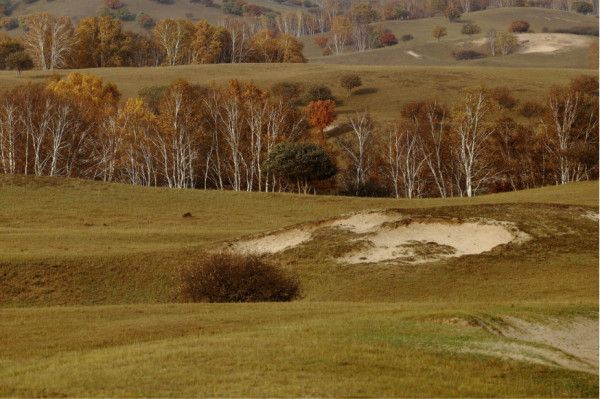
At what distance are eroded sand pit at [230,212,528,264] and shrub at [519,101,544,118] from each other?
84.1 metres

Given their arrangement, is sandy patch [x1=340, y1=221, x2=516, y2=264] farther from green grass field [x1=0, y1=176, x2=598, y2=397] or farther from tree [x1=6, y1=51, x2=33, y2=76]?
tree [x1=6, y1=51, x2=33, y2=76]

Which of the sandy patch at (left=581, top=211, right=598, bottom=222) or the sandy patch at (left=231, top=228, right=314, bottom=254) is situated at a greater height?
the sandy patch at (left=231, top=228, right=314, bottom=254)

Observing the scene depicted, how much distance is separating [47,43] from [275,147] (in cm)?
10145

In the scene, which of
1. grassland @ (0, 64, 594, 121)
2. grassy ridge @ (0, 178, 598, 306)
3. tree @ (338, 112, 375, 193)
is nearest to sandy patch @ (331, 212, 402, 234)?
grassy ridge @ (0, 178, 598, 306)

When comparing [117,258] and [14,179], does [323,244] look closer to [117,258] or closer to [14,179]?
[117,258]

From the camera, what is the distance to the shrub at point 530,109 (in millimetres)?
127125

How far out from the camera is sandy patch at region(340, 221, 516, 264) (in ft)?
141

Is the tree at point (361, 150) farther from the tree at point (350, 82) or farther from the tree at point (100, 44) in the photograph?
the tree at point (100, 44)

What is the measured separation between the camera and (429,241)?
44531 millimetres

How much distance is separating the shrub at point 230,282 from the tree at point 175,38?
15426 centimetres

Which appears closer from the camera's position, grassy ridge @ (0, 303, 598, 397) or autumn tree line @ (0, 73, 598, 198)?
grassy ridge @ (0, 303, 598, 397)

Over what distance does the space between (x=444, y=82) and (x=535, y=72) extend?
2109 cm

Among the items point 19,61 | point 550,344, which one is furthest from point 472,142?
point 19,61

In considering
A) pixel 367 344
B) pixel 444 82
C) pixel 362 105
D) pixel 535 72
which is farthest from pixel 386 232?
pixel 535 72
